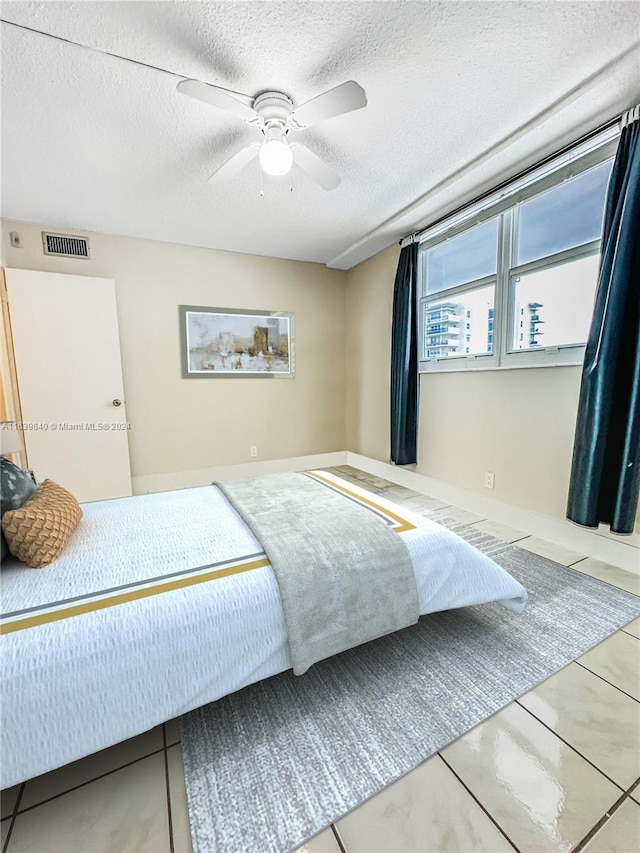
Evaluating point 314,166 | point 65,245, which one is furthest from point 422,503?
point 65,245

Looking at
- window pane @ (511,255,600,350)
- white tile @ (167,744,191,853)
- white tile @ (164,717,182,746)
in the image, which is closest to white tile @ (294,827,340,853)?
white tile @ (167,744,191,853)

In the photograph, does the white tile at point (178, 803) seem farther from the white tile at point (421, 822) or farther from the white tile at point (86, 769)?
the white tile at point (421, 822)

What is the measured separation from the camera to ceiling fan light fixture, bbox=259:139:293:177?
1.76 meters

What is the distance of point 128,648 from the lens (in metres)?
0.95

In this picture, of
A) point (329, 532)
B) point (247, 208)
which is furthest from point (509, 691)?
point (247, 208)

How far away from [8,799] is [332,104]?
2642 millimetres

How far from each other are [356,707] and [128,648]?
79cm

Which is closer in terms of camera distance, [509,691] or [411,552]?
[509,691]

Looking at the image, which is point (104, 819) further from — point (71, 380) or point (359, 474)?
point (359, 474)

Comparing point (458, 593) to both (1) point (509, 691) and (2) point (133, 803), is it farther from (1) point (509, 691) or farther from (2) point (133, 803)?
(2) point (133, 803)

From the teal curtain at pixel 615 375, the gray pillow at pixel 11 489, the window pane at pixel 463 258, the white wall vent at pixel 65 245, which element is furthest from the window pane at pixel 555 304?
the white wall vent at pixel 65 245

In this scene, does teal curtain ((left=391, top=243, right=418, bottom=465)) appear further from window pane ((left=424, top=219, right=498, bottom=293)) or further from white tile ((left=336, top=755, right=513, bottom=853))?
white tile ((left=336, top=755, right=513, bottom=853))

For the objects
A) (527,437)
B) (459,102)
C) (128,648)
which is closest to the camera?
(128,648)

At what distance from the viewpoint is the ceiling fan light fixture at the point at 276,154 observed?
1760 millimetres
